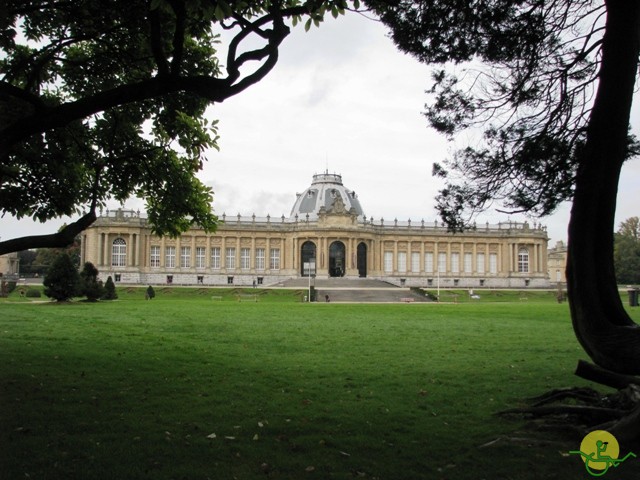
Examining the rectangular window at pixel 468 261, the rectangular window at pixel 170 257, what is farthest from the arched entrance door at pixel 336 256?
the rectangular window at pixel 170 257

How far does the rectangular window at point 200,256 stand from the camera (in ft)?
223

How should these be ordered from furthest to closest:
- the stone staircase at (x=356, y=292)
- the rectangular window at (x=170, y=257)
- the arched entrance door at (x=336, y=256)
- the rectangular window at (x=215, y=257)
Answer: the rectangular window at (x=215, y=257) < the rectangular window at (x=170, y=257) < the arched entrance door at (x=336, y=256) < the stone staircase at (x=356, y=292)

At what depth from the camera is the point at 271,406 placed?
692 centimetres

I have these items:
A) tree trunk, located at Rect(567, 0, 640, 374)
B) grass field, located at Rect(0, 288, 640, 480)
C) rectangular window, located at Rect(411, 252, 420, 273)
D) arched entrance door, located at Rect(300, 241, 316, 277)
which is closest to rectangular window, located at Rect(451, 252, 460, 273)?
rectangular window, located at Rect(411, 252, 420, 273)

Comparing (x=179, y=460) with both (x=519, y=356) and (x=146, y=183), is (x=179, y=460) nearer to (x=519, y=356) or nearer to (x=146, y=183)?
(x=146, y=183)

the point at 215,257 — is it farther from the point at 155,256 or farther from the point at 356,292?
the point at 356,292

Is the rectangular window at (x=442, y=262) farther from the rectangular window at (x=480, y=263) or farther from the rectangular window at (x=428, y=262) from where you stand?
the rectangular window at (x=480, y=263)

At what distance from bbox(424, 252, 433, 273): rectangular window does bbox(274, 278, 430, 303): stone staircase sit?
12.4 metres

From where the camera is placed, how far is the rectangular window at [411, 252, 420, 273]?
70.5 metres

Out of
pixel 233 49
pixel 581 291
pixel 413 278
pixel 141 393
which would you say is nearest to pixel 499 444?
pixel 581 291

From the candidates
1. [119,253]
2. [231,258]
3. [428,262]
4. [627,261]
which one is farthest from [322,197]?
[627,261]

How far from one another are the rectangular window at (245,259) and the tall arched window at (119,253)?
13.2 meters

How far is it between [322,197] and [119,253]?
24871 mm

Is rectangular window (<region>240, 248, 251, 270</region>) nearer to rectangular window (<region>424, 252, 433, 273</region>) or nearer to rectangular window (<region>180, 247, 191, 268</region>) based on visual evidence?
rectangular window (<region>180, 247, 191, 268</region>)
